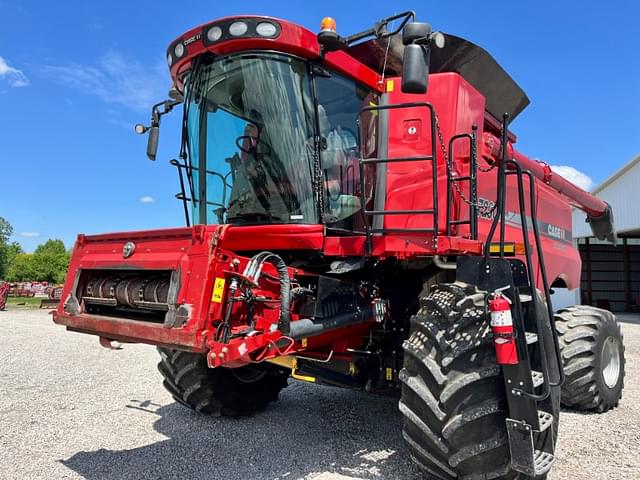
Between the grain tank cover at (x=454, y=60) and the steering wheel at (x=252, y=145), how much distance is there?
1.16m

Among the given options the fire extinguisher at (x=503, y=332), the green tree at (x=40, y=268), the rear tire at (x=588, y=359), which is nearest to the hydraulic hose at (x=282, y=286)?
the fire extinguisher at (x=503, y=332)

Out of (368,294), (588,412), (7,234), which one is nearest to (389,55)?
(368,294)

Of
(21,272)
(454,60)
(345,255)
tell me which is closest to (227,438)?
(345,255)

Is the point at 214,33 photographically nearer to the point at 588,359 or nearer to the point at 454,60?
the point at 454,60

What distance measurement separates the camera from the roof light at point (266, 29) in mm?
3404

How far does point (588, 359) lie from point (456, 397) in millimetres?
2761

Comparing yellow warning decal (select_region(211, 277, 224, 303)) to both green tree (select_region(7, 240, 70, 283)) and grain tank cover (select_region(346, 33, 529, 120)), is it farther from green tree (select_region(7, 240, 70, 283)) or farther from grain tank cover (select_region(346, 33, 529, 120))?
green tree (select_region(7, 240, 70, 283))

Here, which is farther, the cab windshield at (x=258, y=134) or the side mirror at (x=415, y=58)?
the cab windshield at (x=258, y=134)

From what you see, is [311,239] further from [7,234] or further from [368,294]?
[7,234]

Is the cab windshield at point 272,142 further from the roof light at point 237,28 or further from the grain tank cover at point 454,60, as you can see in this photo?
the grain tank cover at point 454,60

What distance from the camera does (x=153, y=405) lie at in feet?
18.0

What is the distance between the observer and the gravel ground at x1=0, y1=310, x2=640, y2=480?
142 inches

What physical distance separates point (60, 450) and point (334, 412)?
249cm

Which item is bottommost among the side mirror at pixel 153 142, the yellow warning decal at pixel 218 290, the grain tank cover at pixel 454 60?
the yellow warning decal at pixel 218 290
